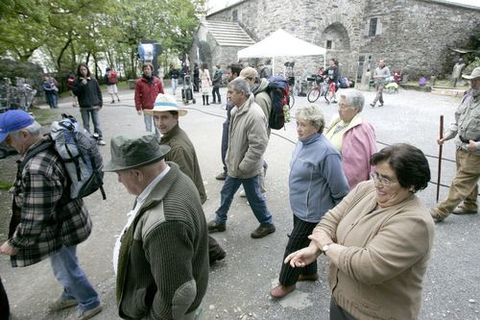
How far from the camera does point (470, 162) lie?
3.75m

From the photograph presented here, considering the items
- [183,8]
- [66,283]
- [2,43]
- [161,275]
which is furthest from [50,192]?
[183,8]

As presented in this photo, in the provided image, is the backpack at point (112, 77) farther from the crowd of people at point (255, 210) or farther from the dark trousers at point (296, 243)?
the dark trousers at point (296, 243)

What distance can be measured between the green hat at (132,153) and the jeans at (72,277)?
145cm

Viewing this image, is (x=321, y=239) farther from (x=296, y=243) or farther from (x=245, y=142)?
(x=245, y=142)

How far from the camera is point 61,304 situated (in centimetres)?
282

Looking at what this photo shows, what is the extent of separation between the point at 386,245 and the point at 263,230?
247 centimetres

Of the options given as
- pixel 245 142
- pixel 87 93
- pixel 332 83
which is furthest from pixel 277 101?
pixel 332 83

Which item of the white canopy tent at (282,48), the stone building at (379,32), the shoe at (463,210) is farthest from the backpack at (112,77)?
the shoe at (463,210)

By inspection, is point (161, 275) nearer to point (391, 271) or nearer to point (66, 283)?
point (391, 271)

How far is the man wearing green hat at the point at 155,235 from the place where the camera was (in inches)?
54.3

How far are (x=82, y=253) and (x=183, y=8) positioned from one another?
83.8 ft

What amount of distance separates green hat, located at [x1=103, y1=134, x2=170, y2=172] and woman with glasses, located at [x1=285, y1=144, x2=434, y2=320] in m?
0.96

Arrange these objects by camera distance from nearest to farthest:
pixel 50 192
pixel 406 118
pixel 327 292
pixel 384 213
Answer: pixel 384 213, pixel 50 192, pixel 327 292, pixel 406 118

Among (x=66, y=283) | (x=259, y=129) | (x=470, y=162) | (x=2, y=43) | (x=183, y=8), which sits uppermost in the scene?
(x=183, y=8)
